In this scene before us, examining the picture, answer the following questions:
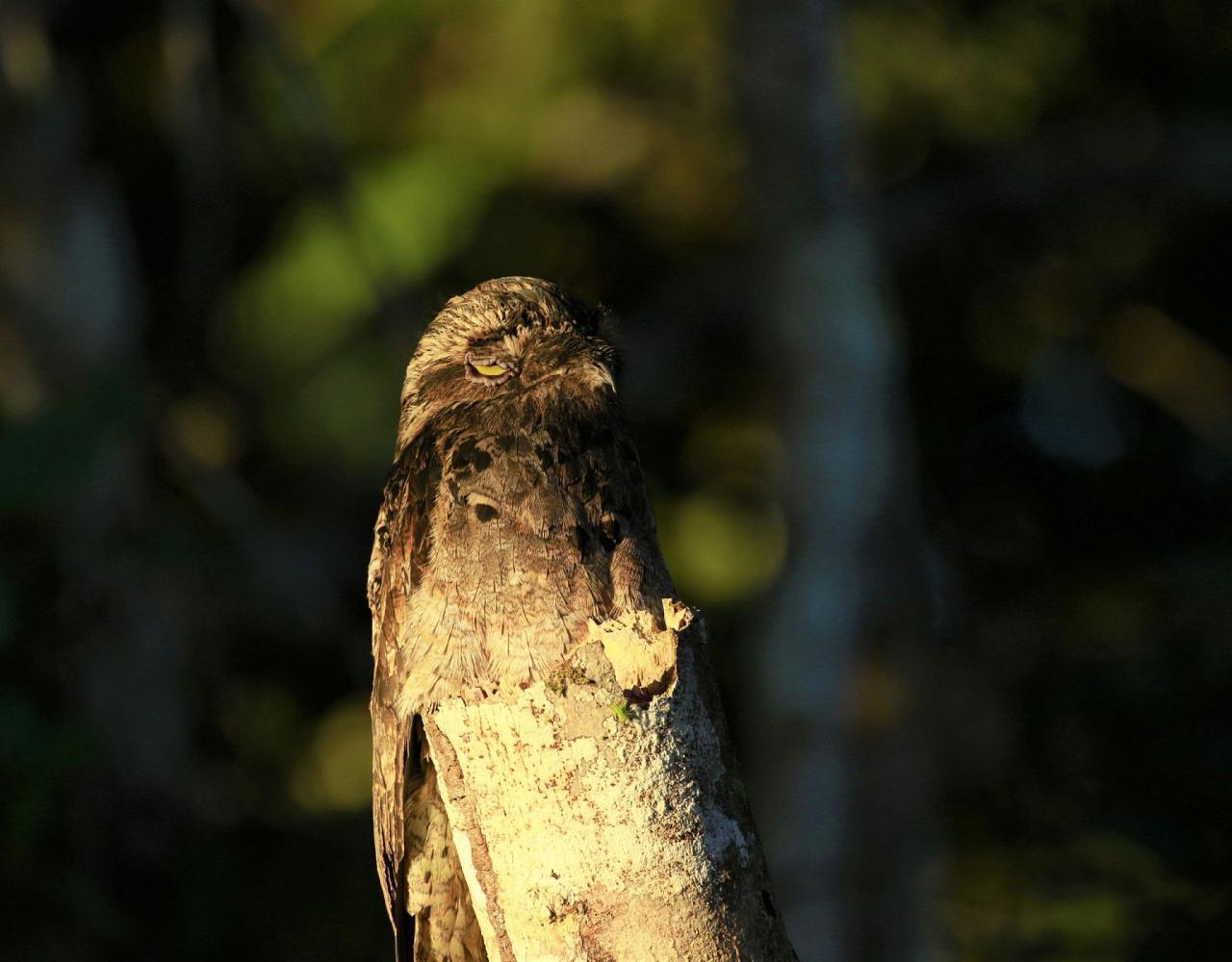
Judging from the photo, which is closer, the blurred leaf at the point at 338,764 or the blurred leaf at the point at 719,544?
the blurred leaf at the point at 338,764

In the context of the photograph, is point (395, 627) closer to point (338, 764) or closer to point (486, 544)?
point (486, 544)

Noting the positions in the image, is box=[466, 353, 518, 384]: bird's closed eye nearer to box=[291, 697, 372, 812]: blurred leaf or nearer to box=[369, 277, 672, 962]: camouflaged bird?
box=[369, 277, 672, 962]: camouflaged bird

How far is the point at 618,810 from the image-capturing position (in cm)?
204

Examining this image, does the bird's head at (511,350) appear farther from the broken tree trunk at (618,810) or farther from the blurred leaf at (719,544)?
the blurred leaf at (719,544)

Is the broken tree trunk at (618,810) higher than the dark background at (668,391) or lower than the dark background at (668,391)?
lower

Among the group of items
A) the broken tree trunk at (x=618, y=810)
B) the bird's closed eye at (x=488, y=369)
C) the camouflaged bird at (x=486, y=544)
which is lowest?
the broken tree trunk at (x=618, y=810)

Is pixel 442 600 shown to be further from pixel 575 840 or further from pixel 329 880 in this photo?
pixel 329 880

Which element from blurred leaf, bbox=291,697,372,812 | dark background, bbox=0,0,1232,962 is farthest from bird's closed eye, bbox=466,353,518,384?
blurred leaf, bbox=291,697,372,812

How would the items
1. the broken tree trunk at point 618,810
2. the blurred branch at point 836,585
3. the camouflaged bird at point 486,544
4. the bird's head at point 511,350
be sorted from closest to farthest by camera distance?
the broken tree trunk at point 618,810, the camouflaged bird at point 486,544, the bird's head at point 511,350, the blurred branch at point 836,585

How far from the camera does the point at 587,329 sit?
314cm

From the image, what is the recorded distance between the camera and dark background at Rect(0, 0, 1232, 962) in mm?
5949

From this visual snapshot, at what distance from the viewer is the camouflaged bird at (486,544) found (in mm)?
2650

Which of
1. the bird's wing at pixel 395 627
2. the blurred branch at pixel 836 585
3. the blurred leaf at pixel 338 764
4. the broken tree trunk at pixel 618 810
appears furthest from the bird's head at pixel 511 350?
the blurred leaf at pixel 338 764

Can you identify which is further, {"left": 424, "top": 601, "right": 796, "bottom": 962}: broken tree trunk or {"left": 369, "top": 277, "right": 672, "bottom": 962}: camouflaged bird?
{"left": 369, "top": 277, "right": 672, "bottom": 962}: camouflaged bird
